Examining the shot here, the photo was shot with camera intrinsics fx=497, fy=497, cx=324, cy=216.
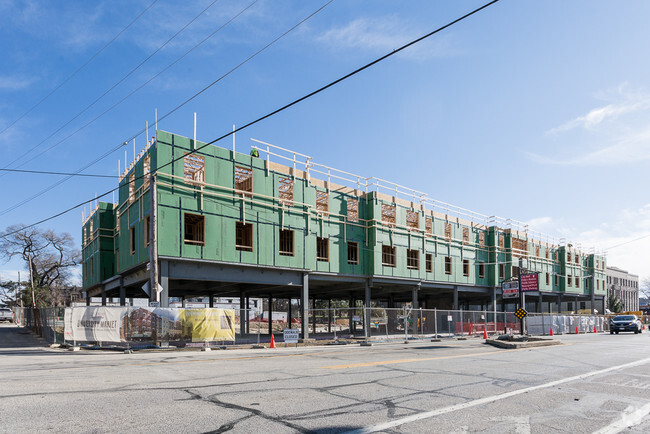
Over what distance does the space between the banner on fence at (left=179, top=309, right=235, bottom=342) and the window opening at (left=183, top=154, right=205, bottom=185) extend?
7439mm

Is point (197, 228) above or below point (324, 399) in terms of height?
above

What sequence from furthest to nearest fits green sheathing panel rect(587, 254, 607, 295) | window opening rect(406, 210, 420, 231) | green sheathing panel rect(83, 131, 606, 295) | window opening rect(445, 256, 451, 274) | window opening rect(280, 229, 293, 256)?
green sheathing panel rect(587, 254, 607, 295)
window opening rect(445, 256, 451, 274)
window opening rect(406, 210, 420, 231)
window opening rect(280, 229, 293, 256)
green sheathing panel rect(83, 131, 606, 295)

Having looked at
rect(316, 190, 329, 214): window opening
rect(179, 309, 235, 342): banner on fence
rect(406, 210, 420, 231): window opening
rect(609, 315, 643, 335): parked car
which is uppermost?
rect(316, 190, 329, 214): window opening

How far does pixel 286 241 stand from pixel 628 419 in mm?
26097

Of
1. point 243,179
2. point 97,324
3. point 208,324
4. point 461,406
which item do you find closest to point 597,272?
point 243,179

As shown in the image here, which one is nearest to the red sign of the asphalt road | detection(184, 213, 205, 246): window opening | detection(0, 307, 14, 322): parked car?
the asphalt road

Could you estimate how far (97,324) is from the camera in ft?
73.9

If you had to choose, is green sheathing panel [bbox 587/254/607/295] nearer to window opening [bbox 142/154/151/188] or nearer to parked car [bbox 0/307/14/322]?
window opening [bbox 142/154/151/188]

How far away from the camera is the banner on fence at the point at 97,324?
875 inches

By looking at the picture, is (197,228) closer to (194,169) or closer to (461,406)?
(194,169)

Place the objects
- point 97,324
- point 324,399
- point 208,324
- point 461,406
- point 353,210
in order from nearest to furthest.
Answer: point 461,406 → point 324,399 → point 97,324 → point 208,324 → point 353,210

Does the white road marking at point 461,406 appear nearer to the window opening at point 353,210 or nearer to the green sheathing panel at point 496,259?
the window opening at point 353,210

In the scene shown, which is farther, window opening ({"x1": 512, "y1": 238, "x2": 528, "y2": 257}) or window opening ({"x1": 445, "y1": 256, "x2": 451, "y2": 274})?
window opening ({"x1": 512, "y1": 238, "x2": 528, "y2": 257})

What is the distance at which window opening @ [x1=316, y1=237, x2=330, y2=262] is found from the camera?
35.2 metres
